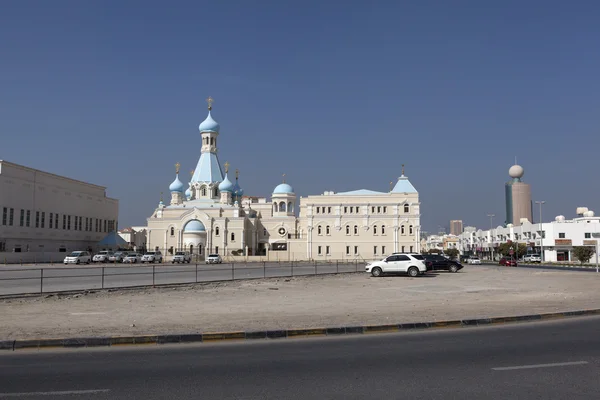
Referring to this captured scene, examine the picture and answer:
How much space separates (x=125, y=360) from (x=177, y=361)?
0.96m

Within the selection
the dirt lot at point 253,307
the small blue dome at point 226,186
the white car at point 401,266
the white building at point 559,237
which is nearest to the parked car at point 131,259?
the small blue dome at point 226,186

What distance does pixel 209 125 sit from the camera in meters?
98.4

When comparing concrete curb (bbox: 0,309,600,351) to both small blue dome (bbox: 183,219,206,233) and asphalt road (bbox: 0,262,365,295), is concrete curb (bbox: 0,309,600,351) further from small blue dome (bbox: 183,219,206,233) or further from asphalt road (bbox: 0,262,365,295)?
small blue dome (bbox: 183,219,206,233)

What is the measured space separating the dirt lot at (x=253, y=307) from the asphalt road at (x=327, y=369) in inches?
83.8

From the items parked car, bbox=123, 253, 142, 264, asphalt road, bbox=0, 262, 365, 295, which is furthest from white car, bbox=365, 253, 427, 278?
parked car, bbox=123, 253, 142, 264

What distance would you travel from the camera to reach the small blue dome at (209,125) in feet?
322

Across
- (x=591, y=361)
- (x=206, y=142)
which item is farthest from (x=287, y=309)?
(x=206, y=142)

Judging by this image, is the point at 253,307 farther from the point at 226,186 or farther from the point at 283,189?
the point at 283,189

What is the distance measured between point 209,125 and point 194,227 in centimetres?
2067

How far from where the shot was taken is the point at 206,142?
9844 cm

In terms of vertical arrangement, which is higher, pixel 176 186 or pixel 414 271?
pixel 176 186

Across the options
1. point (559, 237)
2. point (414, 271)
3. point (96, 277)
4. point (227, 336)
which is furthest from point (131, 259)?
→ point (559, 237)

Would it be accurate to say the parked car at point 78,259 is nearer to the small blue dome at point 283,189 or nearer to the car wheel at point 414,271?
the car wheel at point 414,271

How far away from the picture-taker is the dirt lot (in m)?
13.5
